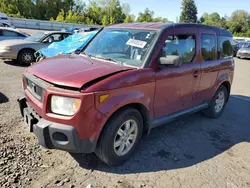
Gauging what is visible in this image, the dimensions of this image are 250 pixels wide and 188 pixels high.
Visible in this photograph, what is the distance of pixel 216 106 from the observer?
5297 millimetres

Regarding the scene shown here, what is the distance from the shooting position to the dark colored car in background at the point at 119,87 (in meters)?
2.69

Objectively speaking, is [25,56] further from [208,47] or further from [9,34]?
[208,47]

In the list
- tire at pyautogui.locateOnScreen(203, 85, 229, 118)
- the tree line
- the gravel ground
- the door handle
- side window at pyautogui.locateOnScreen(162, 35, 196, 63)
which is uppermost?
the tree line

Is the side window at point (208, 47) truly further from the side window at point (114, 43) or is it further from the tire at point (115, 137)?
the tire at point (115, 137)

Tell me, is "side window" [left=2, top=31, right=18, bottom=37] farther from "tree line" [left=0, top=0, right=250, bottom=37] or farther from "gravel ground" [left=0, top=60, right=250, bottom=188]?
"tree line" [left=0, top=0, right=250, bottom=37]

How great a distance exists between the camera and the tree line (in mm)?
55728

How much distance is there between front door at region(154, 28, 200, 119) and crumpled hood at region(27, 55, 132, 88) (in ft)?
2.31

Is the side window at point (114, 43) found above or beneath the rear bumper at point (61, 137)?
above

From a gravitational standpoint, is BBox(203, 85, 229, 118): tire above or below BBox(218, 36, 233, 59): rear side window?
below

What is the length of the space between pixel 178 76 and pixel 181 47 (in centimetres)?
51

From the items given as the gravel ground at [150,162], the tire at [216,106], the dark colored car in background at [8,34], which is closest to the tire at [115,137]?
the gravel ground at [150,162]

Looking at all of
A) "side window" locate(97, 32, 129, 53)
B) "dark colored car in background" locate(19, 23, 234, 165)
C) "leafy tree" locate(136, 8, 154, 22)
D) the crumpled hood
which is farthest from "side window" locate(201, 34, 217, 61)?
"leafy tree" locate(136, 8, 154, 22)

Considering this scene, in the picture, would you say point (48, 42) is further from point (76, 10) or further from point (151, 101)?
point (76, 10)

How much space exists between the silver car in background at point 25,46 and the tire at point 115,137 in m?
7.71
